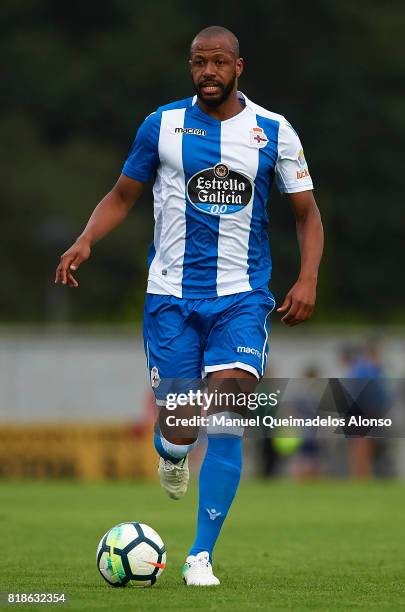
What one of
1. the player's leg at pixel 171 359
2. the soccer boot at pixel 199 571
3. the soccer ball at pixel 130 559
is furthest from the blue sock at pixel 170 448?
the soccer boot at pixel 199 571

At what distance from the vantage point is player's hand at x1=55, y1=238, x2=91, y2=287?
25.2 ft

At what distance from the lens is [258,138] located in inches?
311

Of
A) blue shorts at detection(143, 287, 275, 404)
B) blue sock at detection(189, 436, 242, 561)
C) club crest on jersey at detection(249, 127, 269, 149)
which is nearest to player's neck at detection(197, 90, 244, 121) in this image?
club crest on jersey at detection(249, 127, 269, 149)

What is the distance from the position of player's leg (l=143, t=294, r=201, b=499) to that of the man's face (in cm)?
102

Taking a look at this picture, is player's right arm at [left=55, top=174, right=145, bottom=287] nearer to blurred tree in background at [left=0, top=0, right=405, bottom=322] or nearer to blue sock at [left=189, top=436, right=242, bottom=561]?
blue sock at [left=189, top=436, right=242, bottom=561]

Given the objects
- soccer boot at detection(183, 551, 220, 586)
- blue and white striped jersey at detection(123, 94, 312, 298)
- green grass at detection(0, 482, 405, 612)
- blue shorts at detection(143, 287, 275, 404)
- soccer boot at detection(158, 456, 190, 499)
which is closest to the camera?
green grass at detection(0, 482, 405, 612)

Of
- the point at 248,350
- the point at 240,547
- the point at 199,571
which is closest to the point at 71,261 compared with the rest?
the point at 248,350

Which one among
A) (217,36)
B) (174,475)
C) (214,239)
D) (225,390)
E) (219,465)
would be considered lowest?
(174,475)

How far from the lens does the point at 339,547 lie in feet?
35.1

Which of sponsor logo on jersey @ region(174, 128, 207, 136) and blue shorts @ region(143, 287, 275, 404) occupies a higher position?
sponsor logo on jersey @ region(174, 128, 207, 136)

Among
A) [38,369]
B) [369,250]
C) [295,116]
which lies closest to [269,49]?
[295,116]

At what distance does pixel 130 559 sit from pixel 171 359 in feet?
3.32

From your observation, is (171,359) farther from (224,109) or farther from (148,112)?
(148,112)

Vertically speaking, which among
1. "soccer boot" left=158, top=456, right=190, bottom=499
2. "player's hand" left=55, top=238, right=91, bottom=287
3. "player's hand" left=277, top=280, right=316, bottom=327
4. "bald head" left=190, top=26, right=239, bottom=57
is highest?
"bald head" left=190, top=26, right=239, bottom=57
